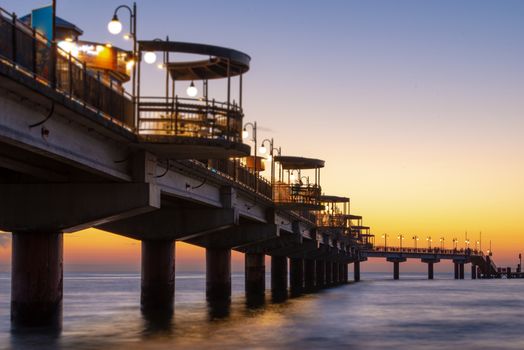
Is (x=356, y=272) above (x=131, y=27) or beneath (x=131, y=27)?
beneath

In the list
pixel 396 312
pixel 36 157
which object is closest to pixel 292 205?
pixel 396 312

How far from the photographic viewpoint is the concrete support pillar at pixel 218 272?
66438 millimetres

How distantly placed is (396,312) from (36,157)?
1302 inches

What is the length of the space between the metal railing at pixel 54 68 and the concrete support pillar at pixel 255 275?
53.3 metres

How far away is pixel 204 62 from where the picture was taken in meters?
33.1

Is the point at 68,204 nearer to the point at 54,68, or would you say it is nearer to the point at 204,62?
the point at 204,62

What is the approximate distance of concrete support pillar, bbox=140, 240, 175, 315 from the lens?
160 ft

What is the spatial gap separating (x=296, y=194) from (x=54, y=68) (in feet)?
127

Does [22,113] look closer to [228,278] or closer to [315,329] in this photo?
[315,329]

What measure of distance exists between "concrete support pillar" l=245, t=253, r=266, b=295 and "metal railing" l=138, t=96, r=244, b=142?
50.3 meters

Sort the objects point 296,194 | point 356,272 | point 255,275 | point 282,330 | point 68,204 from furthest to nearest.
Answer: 1. point 356,272
2. point 255,275
3. point 296,194
4. point 282,330
5. point 68,204

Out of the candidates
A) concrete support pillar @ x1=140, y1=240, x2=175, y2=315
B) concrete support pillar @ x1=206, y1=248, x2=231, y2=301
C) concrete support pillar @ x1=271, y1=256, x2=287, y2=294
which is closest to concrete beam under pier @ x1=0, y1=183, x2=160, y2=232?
concrete support pillar @ x1=140, y1=240, x2=175, y2=315

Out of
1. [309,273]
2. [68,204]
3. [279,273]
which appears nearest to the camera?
[68,204]

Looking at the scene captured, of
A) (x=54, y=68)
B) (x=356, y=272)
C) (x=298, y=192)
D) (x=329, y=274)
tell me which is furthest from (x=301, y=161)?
(x=356, y=272)
